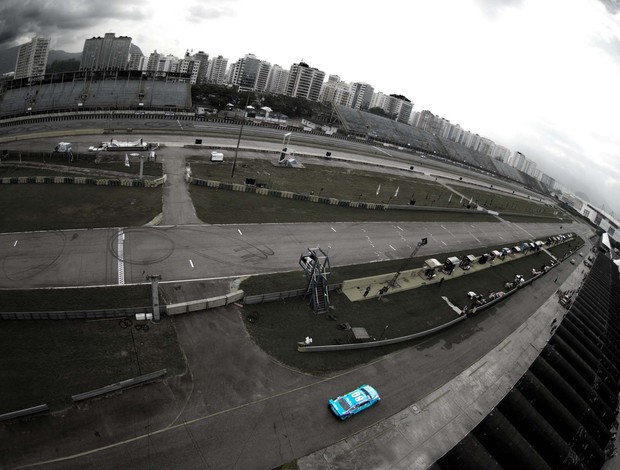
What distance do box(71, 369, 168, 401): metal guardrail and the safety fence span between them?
112 feet

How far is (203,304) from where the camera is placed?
1106 inches

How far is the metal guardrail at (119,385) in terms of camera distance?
1973 cm

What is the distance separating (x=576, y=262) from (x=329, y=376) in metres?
67.1

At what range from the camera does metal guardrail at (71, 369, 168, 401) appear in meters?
19.7

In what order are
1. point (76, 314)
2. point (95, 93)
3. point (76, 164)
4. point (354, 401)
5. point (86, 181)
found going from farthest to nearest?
1. point (95, 93)
2. point (76, 164)
3. point (86, 181)
4. point (76, 314)
5. point (354, 401)

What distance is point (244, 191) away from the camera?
2136 inches

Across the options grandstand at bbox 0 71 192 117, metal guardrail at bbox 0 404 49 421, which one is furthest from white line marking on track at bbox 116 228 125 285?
grandstand at bbox 0 71 192 117

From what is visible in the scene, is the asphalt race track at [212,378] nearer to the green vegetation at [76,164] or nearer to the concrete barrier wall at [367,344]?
the concrete barrier wall at [367,344]

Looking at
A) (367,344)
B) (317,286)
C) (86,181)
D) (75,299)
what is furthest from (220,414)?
(86,181)

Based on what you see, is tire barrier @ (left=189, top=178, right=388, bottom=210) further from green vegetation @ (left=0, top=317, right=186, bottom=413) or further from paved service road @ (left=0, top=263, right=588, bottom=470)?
green vegetation @ (left=0, top=317, right=186, bottom=413)

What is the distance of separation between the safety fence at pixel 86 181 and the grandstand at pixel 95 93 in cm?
6642

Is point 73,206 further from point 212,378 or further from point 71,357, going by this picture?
point 212,378

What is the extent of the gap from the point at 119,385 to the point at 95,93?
122476 mm

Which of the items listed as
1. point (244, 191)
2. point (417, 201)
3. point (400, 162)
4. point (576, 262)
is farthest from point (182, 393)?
point (400, 162)
